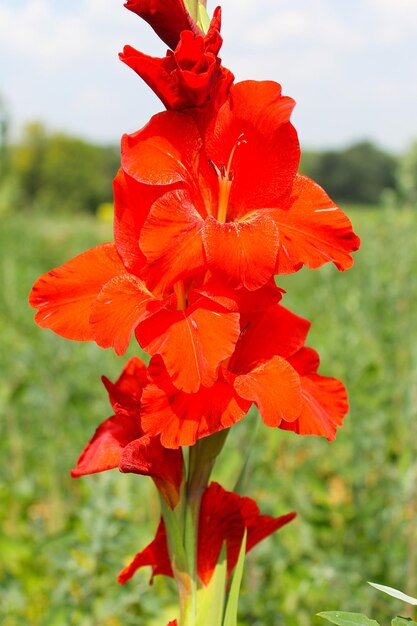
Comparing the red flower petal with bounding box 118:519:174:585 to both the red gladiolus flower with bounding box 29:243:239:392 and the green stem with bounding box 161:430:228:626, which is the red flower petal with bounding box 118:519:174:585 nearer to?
the green stem with bounding box 161:430:228:626

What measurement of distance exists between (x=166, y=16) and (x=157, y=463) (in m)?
0.45

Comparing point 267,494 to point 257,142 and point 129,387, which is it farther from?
point 257,142

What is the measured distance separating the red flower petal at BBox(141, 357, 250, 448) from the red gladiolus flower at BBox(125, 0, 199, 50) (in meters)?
0.33

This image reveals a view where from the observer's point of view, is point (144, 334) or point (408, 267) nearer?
point (144, 334)

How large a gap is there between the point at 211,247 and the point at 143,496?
5.34 feet

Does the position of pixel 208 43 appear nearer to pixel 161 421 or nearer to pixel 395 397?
pixel 161 421

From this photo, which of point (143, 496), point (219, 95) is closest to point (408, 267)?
point (143, 496)

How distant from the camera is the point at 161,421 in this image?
720 mm

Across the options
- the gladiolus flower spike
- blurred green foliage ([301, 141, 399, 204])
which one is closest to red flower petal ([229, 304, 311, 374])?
the gladiolus flower spike

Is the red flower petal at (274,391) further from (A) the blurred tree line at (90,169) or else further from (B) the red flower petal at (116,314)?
(A) the blurred tree line at (90,169)

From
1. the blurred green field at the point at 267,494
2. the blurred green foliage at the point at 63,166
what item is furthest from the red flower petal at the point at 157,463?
the blurred green foliage at the point at 63,166

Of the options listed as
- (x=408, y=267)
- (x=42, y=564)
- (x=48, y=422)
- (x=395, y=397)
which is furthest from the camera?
(x=408, y=267)

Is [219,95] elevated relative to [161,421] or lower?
elevated

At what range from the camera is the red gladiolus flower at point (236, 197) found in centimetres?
72
